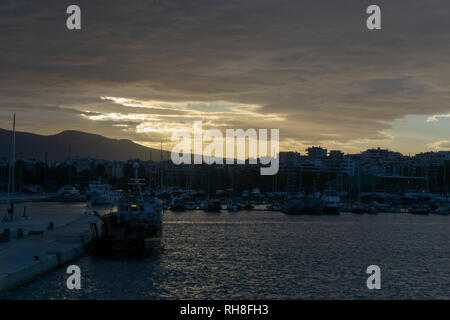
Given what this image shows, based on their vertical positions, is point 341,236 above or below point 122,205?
below

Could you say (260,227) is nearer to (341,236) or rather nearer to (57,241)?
(341,236)

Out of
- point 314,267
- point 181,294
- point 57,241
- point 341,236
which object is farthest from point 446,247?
point 57,241

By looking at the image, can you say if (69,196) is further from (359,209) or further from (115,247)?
(115,247)

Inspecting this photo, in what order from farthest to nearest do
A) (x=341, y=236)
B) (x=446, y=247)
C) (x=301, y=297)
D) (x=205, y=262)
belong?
(x=341, y=236)
(x=446, y=247)
(x=205, y=262)
(x=301, y=297)

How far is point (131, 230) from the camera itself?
136 ft

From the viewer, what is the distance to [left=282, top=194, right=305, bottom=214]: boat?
108 metres

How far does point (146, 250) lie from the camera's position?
40062 millimetres

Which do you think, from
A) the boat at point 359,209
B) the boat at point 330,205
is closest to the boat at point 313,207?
the boat at point 330,205

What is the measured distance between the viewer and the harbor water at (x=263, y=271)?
2884 centimetres

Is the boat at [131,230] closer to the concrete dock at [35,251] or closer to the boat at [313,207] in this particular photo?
the concrete dock at [35,251]

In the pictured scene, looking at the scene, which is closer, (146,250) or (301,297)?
(301,297)
